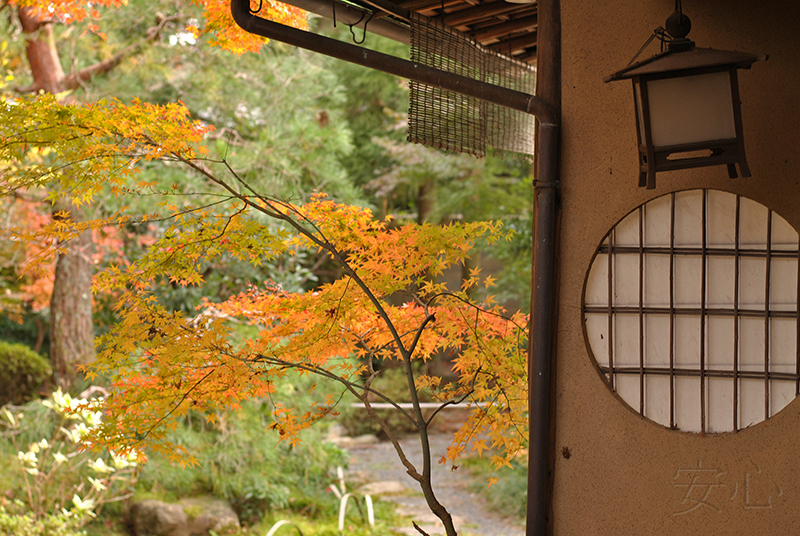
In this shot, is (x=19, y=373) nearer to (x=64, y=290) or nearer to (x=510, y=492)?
(x=64, y=290)

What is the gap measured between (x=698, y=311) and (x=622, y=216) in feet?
1.27

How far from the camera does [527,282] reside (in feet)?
23.5

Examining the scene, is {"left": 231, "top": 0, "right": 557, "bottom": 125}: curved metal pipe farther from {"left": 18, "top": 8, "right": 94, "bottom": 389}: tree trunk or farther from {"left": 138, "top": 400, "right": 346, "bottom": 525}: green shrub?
{"left": 18, "top": 8, "right": 94, "bottom": 389}: tree trunk

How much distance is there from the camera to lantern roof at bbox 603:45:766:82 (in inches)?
64.7

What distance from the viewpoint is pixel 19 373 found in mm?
6809

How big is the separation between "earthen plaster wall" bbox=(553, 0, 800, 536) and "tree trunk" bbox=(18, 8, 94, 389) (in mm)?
4803

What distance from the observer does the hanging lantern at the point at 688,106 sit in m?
1.69

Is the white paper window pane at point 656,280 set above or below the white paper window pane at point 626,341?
above

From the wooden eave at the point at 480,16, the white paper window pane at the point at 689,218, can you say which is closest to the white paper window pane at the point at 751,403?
the white paper window pane at the point at 689,218

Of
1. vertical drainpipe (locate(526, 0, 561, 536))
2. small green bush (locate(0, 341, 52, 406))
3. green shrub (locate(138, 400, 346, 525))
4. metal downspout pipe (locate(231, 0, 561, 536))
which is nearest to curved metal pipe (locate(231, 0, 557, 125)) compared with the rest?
metal downspout pipe (locate(231, 0, 561, 536))

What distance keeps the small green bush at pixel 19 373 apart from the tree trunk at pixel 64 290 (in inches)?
49.7

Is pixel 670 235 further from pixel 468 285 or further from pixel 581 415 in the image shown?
pixel 468 285

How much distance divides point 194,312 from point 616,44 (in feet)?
16.9

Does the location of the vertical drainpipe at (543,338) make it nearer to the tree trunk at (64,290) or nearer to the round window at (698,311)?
the round window at (698,311)
